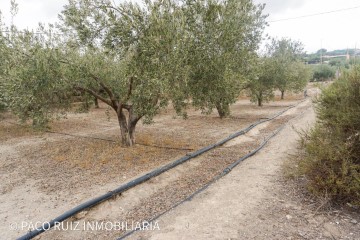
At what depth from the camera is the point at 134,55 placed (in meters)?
7.06

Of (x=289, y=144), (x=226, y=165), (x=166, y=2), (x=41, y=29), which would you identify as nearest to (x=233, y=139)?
(x=289, y=144)

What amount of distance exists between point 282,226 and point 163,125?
37.2 ft

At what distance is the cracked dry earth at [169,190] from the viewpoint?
13.7 feet

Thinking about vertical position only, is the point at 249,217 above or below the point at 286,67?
below

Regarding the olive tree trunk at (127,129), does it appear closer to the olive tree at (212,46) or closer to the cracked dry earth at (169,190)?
the cracked dry earth at (169,190)

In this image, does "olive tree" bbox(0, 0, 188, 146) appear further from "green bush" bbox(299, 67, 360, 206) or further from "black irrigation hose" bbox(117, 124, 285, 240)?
"green bush" bbox(299, 67, 360, 206)

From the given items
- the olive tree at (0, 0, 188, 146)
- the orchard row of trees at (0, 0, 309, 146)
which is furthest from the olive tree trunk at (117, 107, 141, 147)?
the olive tree at (0, 0, 188, 146)

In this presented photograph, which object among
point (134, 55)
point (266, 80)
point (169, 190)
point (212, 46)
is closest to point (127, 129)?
point (134, 55)

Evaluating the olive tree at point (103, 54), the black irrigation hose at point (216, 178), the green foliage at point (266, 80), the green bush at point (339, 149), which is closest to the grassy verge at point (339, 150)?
the green bush at point (339, 149)

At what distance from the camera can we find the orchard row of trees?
6676 mm

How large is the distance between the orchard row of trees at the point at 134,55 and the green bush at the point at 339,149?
3407 mm

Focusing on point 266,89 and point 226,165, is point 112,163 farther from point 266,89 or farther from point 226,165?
point 266,89

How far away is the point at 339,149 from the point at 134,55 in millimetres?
5630

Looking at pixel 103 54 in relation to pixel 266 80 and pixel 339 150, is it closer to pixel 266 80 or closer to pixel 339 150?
pixel 339 150
